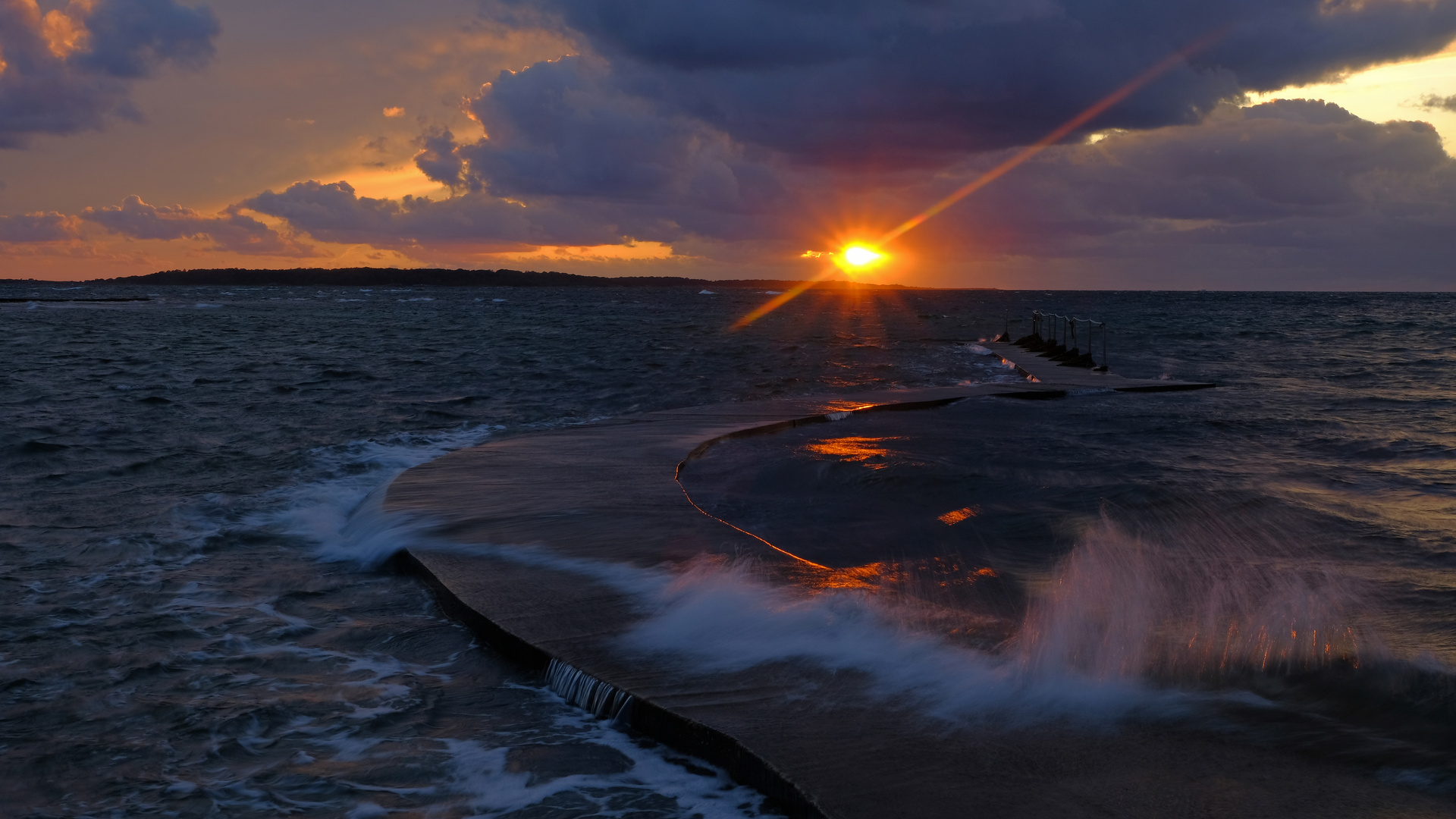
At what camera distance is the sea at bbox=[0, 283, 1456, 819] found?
4.23m

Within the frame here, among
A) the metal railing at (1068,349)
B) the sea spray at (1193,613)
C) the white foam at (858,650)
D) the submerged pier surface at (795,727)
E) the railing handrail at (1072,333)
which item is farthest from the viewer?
the metal railing at (1068,349)

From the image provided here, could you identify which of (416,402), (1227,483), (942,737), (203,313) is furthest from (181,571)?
(203,313)

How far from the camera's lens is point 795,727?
13.6 feet

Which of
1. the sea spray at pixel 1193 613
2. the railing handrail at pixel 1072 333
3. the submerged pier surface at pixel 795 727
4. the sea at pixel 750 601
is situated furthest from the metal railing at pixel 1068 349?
the submerged pier surface at pixel 795 727

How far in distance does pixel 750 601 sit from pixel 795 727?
1642 mm

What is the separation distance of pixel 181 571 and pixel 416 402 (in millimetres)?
11767

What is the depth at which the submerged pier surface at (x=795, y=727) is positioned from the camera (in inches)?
139

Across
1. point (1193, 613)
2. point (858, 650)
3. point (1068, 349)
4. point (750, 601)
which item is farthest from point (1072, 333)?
point (858, 650)

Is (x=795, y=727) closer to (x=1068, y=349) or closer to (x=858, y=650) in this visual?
(x=858, y=650)

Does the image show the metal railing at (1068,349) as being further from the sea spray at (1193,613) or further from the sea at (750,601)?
the sea spray at (1193,613)

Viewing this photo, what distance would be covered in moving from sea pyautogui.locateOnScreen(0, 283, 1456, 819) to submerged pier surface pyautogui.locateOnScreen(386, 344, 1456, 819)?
0.16m

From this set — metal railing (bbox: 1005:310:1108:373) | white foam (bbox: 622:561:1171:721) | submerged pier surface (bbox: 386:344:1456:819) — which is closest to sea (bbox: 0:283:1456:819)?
white foam (bbox: 622:561:1171:721)

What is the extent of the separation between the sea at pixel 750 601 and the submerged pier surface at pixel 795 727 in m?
0.16

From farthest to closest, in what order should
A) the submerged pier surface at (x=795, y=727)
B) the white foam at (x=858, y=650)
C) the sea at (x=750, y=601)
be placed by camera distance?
the white foam at (x=858, y=650) → the sea at (x=750, y=601) → the submerged pier surface at (x=795, y=727)
